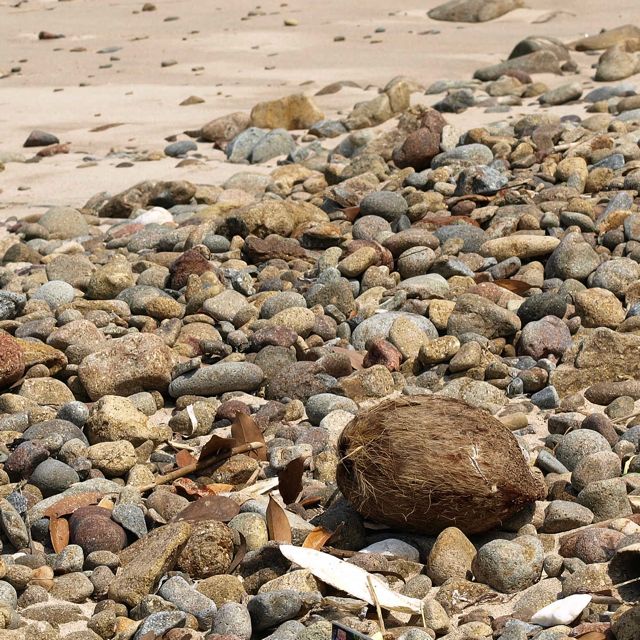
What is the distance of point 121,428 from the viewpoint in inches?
179

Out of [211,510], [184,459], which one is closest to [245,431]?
Answer: [184,459]

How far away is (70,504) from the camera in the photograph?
3977 millimetres

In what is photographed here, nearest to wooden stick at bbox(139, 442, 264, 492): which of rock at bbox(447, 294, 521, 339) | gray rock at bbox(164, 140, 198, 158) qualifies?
rock at bbox(447, 294, 521, 339)

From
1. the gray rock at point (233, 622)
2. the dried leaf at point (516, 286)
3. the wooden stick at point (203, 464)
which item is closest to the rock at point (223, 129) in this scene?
the dried leaf at point (516, 286)

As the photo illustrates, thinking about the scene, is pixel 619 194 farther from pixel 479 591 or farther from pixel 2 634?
pixel 2 634

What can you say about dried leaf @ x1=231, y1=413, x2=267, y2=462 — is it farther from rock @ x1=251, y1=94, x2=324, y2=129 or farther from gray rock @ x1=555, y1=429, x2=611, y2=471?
rock @ x1=251, y1=94, x2=324, y2=129

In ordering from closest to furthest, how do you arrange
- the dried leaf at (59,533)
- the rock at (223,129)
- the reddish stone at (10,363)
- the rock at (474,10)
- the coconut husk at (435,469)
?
the coconut husk at (435,469) < the dried leaf at (59,533) < the reddish stone at (10,363) < the rock at (223,129) < the rock at (474,10)

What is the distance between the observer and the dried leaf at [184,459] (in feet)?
14.4

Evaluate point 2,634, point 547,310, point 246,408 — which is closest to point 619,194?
point 547,310

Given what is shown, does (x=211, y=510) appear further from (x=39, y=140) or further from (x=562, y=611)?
(x=39, y=140)

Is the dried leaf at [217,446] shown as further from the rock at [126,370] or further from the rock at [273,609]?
the rock at [273,609]

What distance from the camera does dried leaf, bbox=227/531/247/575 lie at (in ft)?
11.6

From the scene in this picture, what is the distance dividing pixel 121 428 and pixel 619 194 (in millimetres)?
3676

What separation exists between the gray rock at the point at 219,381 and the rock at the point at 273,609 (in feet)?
6.47
